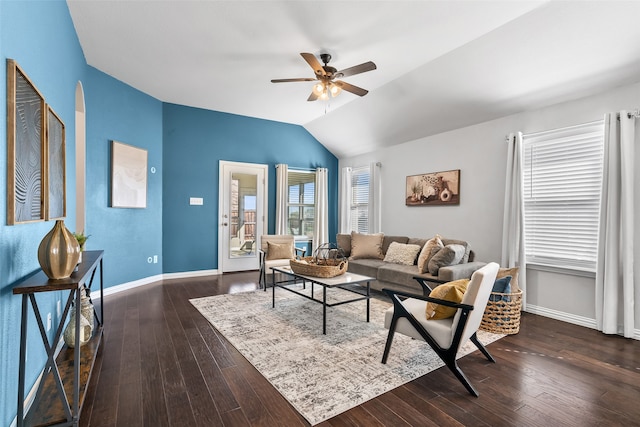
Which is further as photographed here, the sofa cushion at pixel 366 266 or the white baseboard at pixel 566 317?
the sofa cushion at pixel 366 266

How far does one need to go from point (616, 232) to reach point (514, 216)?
38.7 inches

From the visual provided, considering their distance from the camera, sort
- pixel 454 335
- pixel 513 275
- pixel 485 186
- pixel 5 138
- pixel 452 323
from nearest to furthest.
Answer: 1. pixel 5 138
2. pixel 454 335
3. pixel 452 323
4. pixel 513 275
5. pixel 485 186

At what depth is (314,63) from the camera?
3.32 meters

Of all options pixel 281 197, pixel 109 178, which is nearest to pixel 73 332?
pixel 109 178

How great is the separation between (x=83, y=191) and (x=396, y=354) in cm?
427

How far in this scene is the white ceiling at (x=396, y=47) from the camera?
9.60 ft

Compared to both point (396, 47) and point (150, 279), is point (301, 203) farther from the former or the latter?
point (396, 47)

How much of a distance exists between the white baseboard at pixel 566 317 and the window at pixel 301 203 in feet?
14.6

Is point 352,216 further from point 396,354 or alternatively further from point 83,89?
point 83,89

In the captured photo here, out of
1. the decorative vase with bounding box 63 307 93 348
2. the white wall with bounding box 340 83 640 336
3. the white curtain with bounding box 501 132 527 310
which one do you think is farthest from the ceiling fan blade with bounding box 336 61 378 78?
the decorative vase with bounding box 63 307 93 348

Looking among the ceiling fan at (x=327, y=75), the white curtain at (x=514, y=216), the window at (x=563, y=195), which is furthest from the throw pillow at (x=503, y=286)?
the ceiling fan at (x=327, y=75)

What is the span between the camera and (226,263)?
6.28 metres

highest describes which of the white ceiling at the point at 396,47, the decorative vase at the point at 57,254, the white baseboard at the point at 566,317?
the white ceiling at the point at 396,47

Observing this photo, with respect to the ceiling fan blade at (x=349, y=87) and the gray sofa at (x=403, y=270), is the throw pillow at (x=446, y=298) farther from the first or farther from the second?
the ceiling fan blade at (x=349, y=87)
